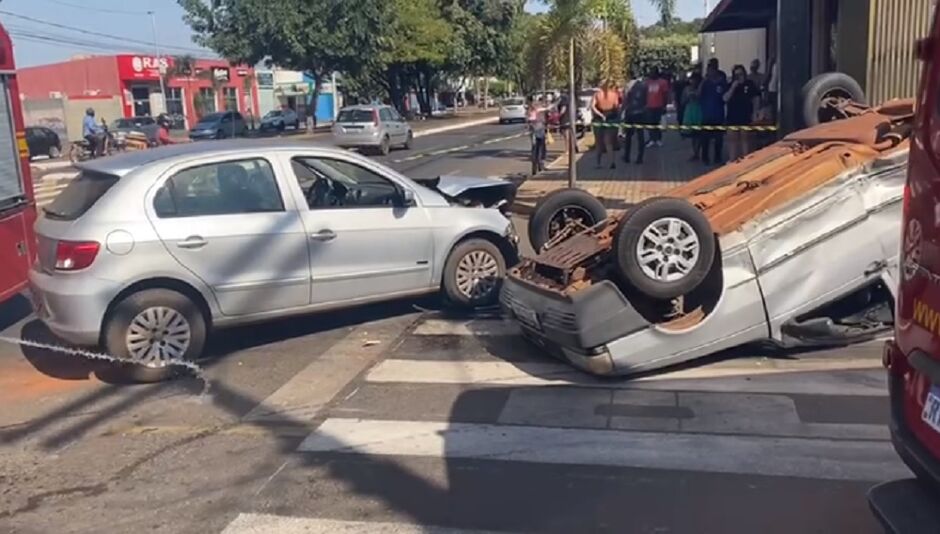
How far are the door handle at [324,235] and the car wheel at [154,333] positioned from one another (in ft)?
3.49

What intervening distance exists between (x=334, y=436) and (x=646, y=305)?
233 centimetres

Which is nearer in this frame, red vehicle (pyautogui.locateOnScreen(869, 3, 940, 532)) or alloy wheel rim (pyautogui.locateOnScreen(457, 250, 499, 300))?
red vehicle (pyautogui.locateOnScreen(869, 3, 940, 532))

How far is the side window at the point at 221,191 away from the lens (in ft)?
24.5

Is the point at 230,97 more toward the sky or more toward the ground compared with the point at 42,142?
more toward the sky

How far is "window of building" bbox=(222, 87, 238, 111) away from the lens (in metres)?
75.2

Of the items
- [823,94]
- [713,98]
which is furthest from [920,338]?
[713,98]

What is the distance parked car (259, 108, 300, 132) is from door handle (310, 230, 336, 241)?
46139 mm

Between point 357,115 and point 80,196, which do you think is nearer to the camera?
point 80,196

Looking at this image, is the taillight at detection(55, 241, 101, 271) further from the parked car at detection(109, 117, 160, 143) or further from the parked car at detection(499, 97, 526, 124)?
the parked car at detection(499, 97, 526, 124)

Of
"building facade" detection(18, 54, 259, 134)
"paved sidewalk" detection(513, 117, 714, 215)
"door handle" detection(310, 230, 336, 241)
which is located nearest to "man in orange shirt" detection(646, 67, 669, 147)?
"paved sidewalk" detection(513, 117, 714, 215)

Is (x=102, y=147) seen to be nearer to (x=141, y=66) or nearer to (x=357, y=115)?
(x=357, y=115)

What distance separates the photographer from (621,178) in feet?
60.0

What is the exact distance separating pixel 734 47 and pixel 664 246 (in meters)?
36.7

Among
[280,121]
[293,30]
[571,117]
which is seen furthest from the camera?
[280,121]
